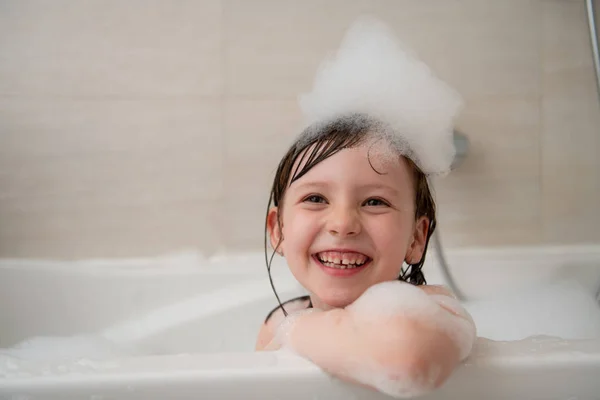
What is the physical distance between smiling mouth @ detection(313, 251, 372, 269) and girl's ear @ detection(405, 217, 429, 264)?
103mm

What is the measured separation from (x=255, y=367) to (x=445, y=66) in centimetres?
97

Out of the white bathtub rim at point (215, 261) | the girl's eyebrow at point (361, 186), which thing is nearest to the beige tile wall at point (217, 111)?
the white bathtub rim at point (215, 261)

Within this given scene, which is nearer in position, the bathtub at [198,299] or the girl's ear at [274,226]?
the girl's ear at [274,226]

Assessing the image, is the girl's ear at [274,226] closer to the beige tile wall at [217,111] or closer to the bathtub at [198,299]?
the bathtub at [198,299]

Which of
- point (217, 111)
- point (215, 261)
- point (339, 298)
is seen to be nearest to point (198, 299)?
point (215, 261)

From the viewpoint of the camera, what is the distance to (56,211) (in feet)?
4.12

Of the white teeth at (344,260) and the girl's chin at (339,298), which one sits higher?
the white teeth at (344,260)

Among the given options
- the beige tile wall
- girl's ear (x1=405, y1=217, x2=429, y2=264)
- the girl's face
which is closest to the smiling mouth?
the girl's face

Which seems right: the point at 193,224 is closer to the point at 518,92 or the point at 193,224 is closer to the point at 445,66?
the point at 445,66

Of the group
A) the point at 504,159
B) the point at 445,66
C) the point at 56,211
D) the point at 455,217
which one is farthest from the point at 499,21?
the point at 56,211

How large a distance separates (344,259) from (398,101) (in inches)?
9.6

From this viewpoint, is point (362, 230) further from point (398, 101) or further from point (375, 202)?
point (398, 101)

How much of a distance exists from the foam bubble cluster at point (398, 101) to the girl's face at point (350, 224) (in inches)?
2.0

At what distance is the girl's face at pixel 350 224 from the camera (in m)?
0.71
